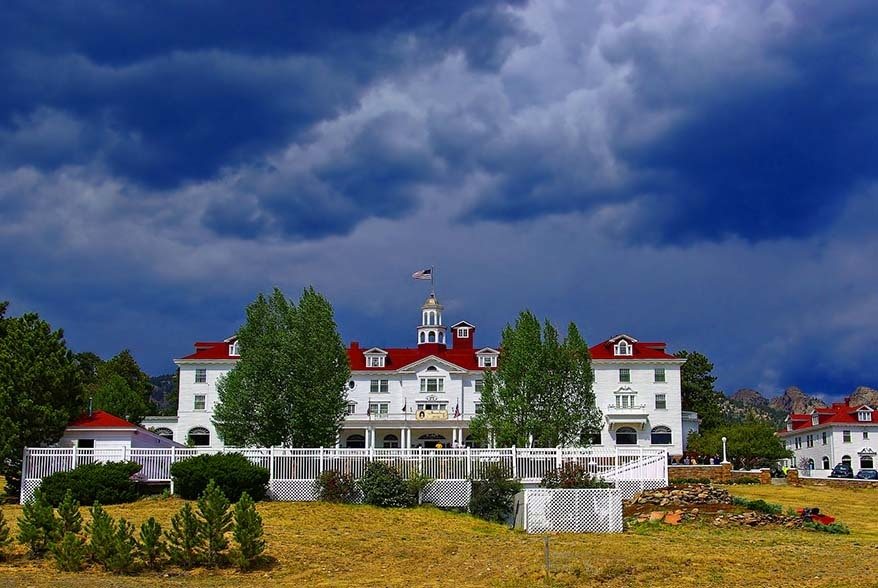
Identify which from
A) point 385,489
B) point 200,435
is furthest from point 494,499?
point 200,435

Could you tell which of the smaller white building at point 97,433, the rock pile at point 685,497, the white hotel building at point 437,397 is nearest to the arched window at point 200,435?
the white hotel building at point 437,397

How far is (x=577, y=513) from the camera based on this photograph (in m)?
28.7

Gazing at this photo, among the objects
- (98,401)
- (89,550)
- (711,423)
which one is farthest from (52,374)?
(711,423)

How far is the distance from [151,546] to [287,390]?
24.4m

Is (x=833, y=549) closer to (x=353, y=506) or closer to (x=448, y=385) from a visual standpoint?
(x=353, y=506)

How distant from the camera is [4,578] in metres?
21.1

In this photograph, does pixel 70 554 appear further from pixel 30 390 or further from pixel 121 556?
pixel 30 390

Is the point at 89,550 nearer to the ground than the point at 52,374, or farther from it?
nearer to the ground

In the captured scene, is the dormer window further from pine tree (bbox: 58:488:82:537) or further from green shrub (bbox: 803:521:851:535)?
pine tree (bbox: 58:488:82:537)

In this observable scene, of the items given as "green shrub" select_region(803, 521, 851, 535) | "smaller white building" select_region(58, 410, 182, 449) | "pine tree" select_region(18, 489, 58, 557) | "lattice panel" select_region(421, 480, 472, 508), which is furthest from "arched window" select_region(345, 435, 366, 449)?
"pine tree" select_region(18, 489, 58, 557)

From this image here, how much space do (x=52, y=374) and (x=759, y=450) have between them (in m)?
47.7

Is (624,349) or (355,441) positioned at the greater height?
(624,349)

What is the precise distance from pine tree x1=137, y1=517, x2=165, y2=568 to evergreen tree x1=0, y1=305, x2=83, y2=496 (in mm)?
Answer: 18273

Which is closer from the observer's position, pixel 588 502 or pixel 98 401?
pixel 588 502
